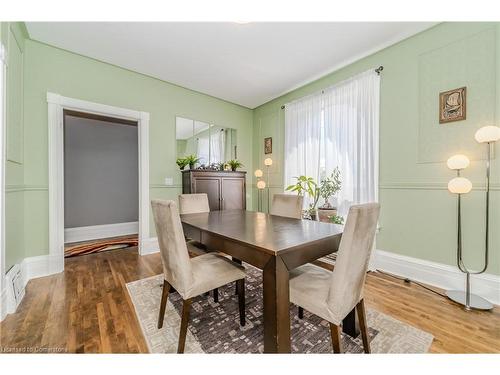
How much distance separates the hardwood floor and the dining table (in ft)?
2.34

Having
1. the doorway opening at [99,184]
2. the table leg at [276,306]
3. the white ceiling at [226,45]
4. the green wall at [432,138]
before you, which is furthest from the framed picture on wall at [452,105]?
the doorway opening at [99,184]

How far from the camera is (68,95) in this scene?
2.74 meters

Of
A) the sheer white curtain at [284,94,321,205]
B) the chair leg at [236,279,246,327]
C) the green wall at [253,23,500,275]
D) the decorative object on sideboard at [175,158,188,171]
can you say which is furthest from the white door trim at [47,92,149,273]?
the green wall at [253,23,500,275]

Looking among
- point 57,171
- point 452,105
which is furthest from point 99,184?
point 452,105

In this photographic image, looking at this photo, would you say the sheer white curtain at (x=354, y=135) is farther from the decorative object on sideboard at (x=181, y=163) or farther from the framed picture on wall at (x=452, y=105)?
the decorative object on sideboard at (x=181, y=163)

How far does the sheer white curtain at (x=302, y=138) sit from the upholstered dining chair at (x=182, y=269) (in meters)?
2.38

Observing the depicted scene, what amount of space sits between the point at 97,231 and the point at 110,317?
3.25m

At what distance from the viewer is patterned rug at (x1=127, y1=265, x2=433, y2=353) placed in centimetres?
138

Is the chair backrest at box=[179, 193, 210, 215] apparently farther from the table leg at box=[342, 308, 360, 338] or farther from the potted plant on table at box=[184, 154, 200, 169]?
the table leg at box=[342, 308, 360, 338]

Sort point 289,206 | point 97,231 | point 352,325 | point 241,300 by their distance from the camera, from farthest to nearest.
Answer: point 97,231
point 289,206
point 241,300
point 352,325

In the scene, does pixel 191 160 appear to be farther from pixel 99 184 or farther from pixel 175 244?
pixel 175 244

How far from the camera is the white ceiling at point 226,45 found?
231 centimetres

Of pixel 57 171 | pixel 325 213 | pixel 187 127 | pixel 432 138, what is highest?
pixel 187 127

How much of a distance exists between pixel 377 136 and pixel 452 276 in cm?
172
